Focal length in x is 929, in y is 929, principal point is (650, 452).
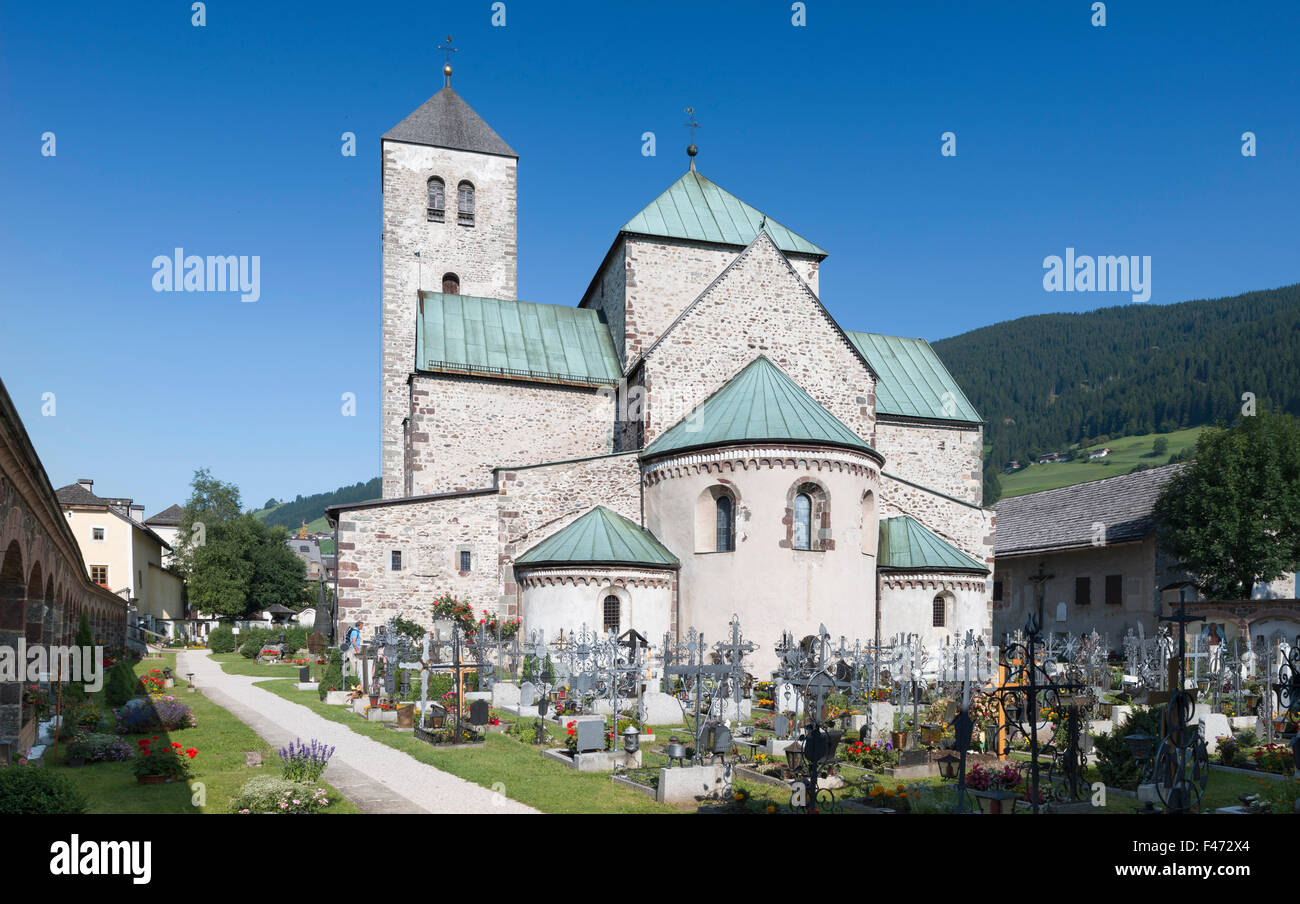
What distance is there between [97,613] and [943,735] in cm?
2963

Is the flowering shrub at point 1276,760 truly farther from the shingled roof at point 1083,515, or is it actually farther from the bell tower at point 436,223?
the bell tower at point 436,223

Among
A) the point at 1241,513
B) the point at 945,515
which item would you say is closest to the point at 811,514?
the point at 945,515

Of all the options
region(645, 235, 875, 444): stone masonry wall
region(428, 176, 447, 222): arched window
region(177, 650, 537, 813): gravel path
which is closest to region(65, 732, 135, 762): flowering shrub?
region(177, 650, 537, 813): gravel path

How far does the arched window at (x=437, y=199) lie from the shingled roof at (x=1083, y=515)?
29513 mm

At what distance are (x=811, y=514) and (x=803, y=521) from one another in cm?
34

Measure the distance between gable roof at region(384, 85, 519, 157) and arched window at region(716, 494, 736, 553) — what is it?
2454 centimetres

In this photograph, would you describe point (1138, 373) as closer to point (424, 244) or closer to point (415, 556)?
point (424, 244)

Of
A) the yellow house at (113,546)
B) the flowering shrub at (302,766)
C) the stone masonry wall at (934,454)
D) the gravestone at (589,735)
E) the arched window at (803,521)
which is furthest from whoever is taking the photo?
the yellow house at (113,546)

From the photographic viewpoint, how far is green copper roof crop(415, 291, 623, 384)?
35.0 meters

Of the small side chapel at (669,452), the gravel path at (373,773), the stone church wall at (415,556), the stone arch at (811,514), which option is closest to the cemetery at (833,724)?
the gravel path at (373,773)

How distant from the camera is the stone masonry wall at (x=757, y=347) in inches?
1293

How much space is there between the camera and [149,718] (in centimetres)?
1975

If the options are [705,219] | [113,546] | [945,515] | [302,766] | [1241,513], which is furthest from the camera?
[113,546]
